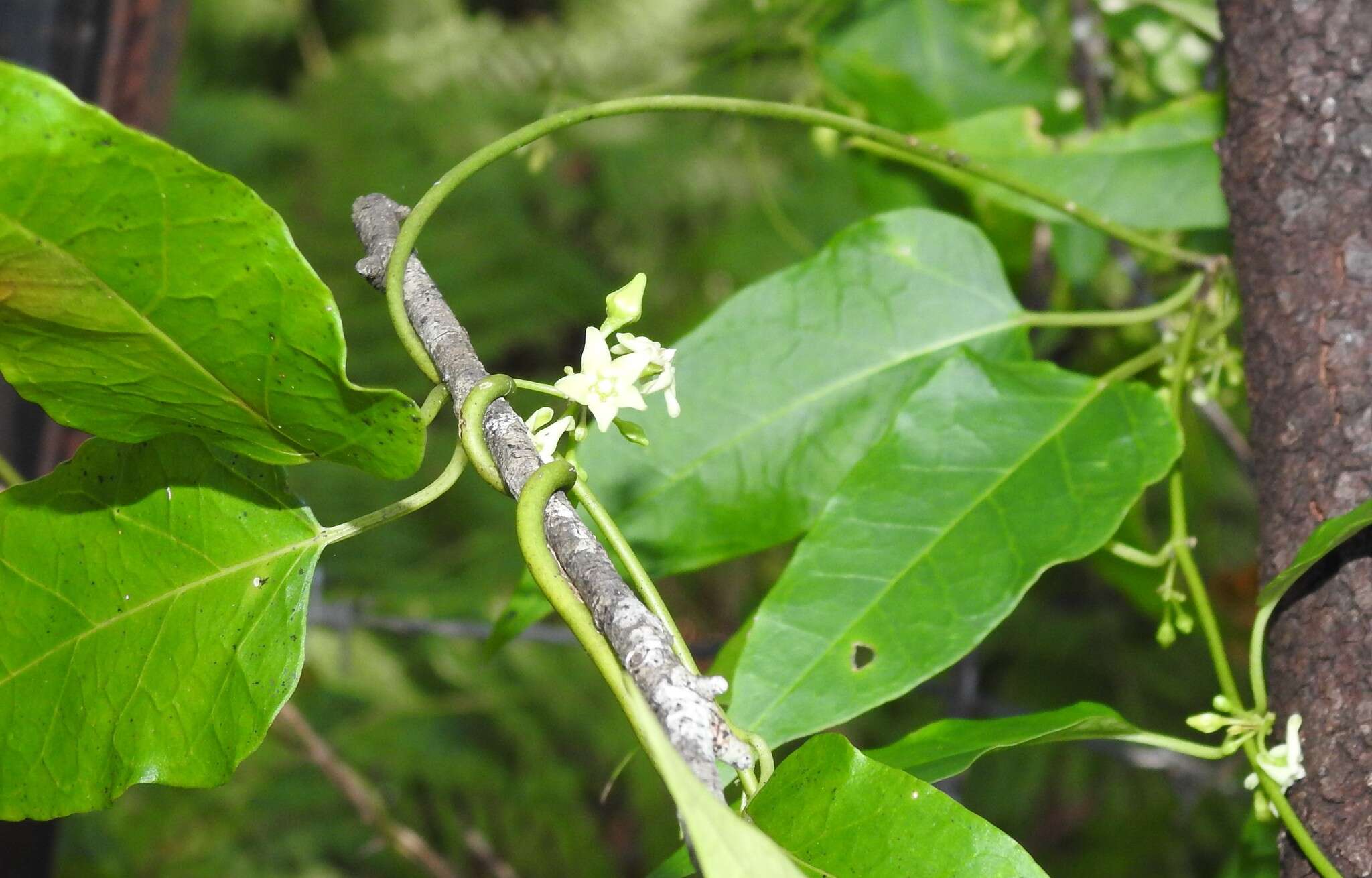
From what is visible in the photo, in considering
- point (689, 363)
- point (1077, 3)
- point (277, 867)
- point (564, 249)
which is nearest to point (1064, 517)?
point (689, 363)

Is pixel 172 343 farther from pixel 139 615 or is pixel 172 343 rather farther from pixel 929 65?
pixel 929 65

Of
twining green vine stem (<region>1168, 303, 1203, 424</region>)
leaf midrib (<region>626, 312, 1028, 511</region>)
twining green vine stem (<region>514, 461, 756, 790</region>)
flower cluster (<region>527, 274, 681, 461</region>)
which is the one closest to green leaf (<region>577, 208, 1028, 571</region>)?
leaf midrib (<region>626, 312, 1028, 511</region>)

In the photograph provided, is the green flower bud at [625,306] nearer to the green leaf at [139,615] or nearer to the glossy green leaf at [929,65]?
the green leaf at [139,615]

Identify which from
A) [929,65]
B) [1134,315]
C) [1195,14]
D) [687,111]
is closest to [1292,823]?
[1134,315]

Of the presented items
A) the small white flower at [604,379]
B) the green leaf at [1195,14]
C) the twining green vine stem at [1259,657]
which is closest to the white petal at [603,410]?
the small white flower at [604,379]

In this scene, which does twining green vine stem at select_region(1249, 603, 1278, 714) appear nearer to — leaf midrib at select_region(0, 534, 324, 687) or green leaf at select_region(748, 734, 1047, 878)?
green leaf at select_region(748, 734, 1047, 878)

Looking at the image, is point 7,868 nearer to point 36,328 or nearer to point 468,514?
point 36,328
